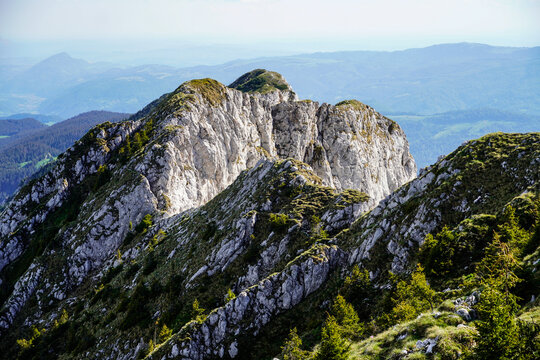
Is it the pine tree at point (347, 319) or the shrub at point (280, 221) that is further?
the shrub at point (280, 221)

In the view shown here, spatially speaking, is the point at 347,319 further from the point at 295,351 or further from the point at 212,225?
the point at 212,225

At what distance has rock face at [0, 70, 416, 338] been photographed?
2840 inches

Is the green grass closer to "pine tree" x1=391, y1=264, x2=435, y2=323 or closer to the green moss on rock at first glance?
"pine tree" x1=391, y1=264, x2=435, y2=323

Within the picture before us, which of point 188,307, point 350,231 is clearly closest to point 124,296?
point 188,307

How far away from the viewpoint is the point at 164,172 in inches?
3174

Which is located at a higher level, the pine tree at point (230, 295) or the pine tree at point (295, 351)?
the pine tree at point (295, 351)

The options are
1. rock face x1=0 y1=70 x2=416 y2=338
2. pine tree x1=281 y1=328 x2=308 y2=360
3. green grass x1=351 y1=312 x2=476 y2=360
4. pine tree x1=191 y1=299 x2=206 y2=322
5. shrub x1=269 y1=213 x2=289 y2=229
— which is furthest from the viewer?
rock face x1=0 y1=70 x2=416 y2=338

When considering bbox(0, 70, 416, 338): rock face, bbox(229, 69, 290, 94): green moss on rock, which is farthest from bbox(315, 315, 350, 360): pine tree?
bbox(229, 69, 290, 94): green moss on rock

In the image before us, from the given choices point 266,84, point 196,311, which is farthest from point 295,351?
point 266,84

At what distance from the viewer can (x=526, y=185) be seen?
110 ft

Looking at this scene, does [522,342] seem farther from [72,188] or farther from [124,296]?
[72,188]

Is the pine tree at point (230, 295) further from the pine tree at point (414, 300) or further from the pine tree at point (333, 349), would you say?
the pine tree at point (414, 300)

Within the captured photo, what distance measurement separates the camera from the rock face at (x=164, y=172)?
72.1 m

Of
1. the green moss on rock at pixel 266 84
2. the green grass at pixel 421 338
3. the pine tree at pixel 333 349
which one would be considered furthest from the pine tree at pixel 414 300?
the green moss on rock at pixel 266 84
